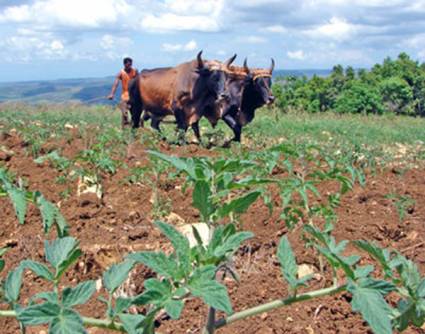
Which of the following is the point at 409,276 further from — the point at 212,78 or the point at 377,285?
the point at 212,78

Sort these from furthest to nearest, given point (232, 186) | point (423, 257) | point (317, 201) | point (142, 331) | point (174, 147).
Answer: point (174, 147), point (317, 201), point (423, 257), point (232, 186), point (142, 331)

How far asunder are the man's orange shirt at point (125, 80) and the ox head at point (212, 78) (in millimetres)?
1680

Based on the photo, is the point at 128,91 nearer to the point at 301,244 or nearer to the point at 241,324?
the point at 301,244

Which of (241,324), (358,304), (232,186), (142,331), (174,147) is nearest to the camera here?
(358,304)

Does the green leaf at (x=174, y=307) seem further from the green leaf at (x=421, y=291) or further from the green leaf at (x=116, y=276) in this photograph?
the green leaf at (x=421, y=291)

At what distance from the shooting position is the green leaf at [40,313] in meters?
1.13

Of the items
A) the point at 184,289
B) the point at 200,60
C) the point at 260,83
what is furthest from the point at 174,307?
the point at 260,83

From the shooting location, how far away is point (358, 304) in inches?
48.3

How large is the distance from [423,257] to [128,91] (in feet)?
30.1

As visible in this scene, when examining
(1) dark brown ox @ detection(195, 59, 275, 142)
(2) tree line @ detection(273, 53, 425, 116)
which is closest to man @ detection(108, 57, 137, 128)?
(1) dark brown ox @ detection(195, 59, 275, 142)

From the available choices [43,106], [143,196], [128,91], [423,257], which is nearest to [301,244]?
[423,257]

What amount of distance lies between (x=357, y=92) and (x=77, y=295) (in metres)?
21.6

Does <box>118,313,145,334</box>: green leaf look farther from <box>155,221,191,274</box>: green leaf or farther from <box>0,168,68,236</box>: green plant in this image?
<box>0,168,68,236</box>: green plant

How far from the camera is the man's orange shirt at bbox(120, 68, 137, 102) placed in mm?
12055
